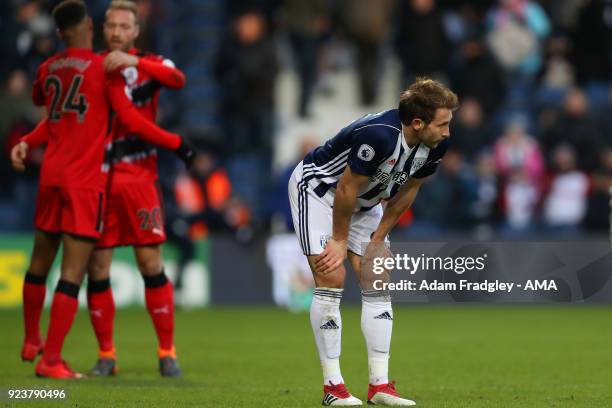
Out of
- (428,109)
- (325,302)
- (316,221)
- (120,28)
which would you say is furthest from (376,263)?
(120,28)

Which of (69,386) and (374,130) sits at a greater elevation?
(374,130)

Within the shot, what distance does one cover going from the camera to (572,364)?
9633mm

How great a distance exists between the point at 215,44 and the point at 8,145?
12.8ft

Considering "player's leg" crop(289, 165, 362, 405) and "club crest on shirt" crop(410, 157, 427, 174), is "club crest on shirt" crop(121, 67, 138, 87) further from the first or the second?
"club crest on shirt" crop(410, 157, 427, 174)

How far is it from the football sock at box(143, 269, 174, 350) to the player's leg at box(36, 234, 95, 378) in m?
0.57

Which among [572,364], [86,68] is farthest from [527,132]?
[86,68]

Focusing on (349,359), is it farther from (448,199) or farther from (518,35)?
(518,35)

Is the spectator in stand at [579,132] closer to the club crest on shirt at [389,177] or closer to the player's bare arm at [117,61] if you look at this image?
the player's bare arm at [117,61]

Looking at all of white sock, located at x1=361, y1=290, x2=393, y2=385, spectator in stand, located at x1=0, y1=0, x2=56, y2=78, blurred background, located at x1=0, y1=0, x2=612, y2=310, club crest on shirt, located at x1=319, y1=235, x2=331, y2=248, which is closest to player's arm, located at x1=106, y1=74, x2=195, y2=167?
club crest on shirt, located at x1=319, y1=235, x2=331, y2=248

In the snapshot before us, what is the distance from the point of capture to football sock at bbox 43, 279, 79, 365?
8.32 metres

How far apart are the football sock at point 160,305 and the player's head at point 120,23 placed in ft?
5.38

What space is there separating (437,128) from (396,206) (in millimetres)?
626

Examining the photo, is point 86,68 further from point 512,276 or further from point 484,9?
point 484,9

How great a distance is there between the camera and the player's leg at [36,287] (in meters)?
8.64
